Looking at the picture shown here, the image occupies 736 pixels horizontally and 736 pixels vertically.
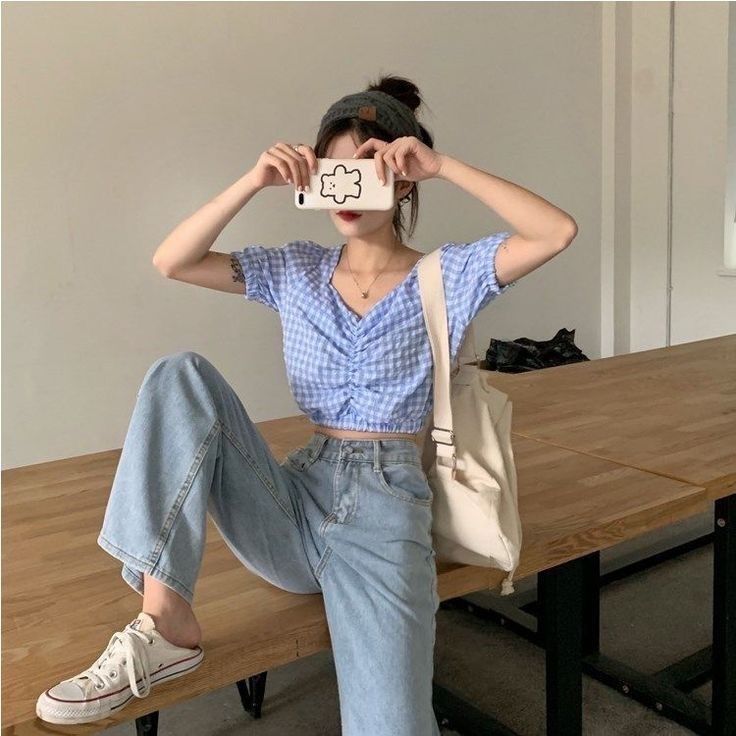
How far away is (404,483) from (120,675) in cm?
45

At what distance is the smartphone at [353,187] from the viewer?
46.9 inches

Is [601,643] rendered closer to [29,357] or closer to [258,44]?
[29,357]

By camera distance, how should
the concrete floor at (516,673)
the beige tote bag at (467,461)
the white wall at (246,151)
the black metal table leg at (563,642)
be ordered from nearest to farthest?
the beige tote bag at (467,461)
the black metal table leg at (563,642)
the concrete floor at (516,673)
the white wall at (246,151)

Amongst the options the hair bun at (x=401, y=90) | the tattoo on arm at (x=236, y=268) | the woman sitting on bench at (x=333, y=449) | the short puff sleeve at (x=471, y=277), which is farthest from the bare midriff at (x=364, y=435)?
the hair bun at (x=401, y=90)

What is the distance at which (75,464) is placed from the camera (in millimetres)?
1738

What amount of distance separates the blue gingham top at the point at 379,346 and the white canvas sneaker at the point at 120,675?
0.41m

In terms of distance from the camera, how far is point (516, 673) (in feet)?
6.48

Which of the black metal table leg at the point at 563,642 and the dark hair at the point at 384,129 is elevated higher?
the dark hair at the point at 384,129

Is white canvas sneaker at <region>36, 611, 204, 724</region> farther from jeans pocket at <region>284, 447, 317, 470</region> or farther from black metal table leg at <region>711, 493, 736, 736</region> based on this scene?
black metal table leg at <region>711, 493, 736, 736</region>

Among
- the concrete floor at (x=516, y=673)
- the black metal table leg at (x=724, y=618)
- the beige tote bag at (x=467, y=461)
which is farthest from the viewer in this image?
the concrete floor at (x=516, y=673)

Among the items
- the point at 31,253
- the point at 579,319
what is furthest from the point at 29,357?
the point at 579,319

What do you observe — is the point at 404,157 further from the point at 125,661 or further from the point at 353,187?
the point at 125,661

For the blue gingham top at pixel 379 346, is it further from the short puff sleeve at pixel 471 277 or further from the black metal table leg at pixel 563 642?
the black metal table leg at pixel 563 642

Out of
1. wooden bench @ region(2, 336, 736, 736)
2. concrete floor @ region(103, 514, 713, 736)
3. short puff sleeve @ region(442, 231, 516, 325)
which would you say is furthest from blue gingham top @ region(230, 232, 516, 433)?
concrete floor @ region(103, 514, 713, 736)
